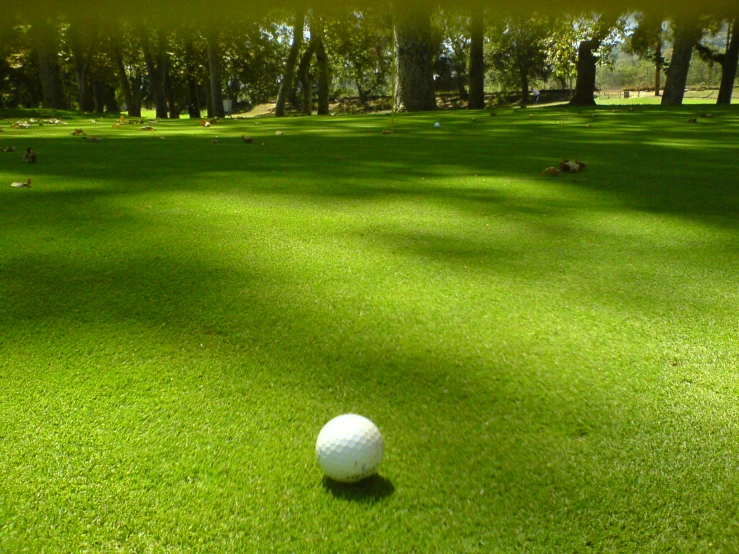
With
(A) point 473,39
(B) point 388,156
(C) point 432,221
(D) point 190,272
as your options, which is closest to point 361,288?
(D) point 190,272

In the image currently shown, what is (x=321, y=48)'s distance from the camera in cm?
2475

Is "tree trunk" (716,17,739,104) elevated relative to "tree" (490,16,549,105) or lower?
lower

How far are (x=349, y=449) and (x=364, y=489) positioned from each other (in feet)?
0.35

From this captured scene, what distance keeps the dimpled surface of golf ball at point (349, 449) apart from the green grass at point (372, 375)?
39 millimetres

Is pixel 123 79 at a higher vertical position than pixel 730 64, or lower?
higher

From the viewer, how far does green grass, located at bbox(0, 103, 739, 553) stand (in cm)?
106

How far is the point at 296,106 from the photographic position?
179 feet

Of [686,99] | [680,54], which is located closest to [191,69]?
[680,54]

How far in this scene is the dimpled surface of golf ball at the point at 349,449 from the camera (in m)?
1.12

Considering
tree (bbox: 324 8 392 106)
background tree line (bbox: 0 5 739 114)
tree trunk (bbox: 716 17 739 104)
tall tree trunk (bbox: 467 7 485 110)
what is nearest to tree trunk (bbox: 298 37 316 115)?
background tree line (bbox: 0 5 739 114)

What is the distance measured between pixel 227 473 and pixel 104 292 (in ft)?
3.80

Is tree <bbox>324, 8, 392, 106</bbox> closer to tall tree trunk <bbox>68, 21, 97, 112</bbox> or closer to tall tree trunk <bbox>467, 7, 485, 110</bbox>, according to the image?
tall tree trunk <bbox>467, 7, 485, 110</bbox>

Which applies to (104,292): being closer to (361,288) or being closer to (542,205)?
(361,288)

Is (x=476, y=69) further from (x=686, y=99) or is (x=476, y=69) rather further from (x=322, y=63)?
(x=686, y=99)
